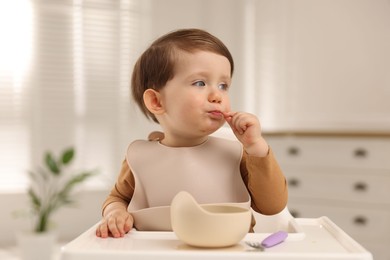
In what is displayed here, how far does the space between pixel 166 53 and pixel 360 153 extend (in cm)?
244

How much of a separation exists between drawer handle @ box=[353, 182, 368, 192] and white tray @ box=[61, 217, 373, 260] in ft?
7.99

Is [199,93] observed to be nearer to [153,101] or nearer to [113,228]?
[153,101]

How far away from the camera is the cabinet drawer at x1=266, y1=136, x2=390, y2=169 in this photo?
10.1 ft

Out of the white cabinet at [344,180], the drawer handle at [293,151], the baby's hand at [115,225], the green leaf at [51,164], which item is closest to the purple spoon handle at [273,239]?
the baby's hand at [115,225]

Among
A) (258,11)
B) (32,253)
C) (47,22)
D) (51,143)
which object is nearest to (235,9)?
(258,11)

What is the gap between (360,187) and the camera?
10.5 ft

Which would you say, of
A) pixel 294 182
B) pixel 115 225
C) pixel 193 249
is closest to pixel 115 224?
pixel 115 225

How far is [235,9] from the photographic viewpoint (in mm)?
4023

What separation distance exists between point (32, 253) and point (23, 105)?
108 centimetres

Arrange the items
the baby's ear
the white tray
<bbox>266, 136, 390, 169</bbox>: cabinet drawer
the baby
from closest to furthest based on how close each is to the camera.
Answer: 1. the white tray
2. the baby
3. the baby's ear
4. <bbox>266, 136, 390, 169</bbox>: cabinet drawer

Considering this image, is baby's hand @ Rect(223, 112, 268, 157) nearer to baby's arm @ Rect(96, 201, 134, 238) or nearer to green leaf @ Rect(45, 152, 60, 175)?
baby's arm @ Rect(96, 201, 134, 238)

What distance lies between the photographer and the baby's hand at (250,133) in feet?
2.88

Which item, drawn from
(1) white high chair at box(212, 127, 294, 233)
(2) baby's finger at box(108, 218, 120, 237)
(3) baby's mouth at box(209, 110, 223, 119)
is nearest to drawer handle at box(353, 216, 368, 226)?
(1) white high chair at box(212, 127, 294, 233)

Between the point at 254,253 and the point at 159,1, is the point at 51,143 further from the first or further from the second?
the point at 254,253
